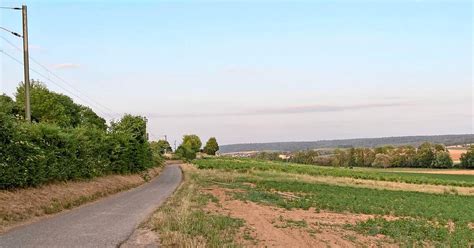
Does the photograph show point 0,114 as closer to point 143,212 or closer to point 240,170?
point 143,212

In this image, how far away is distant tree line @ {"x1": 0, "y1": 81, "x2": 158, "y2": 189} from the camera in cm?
1758

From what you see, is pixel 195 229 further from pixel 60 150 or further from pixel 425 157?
pixel 425 157

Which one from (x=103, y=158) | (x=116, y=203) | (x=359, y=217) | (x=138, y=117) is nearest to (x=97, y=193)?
(x=116, y=203)

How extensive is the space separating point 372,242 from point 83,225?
9102mm

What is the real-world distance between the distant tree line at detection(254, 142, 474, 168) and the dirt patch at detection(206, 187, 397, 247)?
111501mm

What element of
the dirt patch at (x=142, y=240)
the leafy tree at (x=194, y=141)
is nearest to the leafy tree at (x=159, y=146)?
the leafy tree at (x=194, y=141)

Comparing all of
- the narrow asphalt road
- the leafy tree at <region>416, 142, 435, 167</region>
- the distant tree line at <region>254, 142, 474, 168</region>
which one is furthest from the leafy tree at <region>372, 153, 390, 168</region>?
the narrow asphalt road

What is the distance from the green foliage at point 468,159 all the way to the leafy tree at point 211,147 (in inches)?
3749

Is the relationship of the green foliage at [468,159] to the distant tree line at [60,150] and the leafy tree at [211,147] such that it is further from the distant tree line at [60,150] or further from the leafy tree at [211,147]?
the distant tree line at [60,150]

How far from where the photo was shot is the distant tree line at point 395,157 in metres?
127

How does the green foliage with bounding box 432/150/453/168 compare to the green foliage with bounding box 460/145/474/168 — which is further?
the green foliage with bounding box 432/150/453/168

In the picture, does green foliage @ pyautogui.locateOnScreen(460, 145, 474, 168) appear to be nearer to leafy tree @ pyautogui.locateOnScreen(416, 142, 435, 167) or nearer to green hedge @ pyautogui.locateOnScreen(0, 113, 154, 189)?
leafy tree @ pyautogui.locateOnScreen(416, 142, 435, 167)

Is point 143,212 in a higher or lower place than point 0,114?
lower

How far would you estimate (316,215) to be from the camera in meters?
22.1
